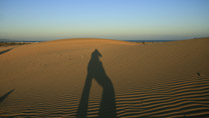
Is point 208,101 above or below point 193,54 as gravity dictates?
below

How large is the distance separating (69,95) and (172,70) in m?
4.26

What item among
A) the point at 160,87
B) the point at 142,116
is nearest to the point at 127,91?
the point at 160,87

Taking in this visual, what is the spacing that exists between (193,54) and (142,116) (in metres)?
6.36

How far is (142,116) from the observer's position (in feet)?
10.9

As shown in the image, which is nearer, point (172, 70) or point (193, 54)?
point (172, 70)

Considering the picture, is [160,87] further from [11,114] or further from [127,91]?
[11,114]

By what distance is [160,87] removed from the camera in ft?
15.7

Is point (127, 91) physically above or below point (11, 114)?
above

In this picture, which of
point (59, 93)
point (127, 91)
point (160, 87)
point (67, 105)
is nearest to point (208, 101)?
point (160, 87)

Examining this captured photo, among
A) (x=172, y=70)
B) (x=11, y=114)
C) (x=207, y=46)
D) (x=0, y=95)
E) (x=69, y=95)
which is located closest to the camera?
(x=11, y=114)

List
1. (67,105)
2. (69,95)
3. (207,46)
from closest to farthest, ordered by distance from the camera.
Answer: (67,105)
(69,95)
(207,46)

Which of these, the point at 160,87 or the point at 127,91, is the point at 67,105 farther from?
the point at 160,87

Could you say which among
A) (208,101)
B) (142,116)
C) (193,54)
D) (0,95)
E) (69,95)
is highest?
(193,54)

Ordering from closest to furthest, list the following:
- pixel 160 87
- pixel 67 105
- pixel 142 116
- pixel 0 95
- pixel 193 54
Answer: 1. pixel 142 116
2. pixel 67 105
3. pixel 160 87
4. pixel 0 95
5. pixel 193 54
